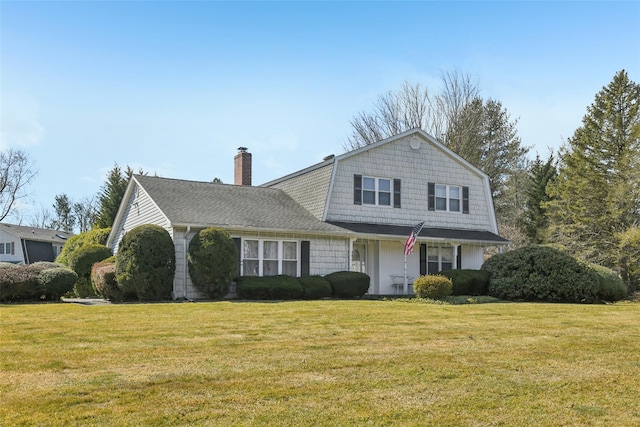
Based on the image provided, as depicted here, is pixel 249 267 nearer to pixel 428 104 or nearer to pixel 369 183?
pixel 369 183

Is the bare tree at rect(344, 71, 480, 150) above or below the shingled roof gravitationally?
above

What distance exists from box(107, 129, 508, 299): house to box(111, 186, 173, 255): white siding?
0.04 meters

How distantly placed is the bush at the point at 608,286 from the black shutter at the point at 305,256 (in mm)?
9709

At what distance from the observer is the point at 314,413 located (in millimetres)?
5305

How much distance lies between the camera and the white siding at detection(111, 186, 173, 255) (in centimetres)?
2072

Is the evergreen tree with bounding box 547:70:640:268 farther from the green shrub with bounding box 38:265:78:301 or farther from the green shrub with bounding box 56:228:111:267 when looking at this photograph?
the green shrub with bounding box 38:265:78:301

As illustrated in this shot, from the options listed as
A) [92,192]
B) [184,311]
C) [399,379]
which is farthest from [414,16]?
[92,192]

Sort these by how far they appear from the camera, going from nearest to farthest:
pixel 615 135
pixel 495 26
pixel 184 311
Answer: pixel 184 311, pixel 495 26, pixel 615 135

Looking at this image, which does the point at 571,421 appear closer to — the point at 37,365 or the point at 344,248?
the point at 37,365

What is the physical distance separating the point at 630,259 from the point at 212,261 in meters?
20.9

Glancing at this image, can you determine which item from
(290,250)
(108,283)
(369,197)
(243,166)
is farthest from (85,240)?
(369,197)

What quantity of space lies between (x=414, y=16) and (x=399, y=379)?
10.8 m

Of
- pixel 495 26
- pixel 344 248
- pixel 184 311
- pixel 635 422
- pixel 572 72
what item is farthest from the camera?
pixel 344 248

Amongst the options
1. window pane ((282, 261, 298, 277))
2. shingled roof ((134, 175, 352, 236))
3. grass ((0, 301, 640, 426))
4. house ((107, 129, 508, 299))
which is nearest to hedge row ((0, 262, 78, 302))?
house ((107, 129, 508, 299))
